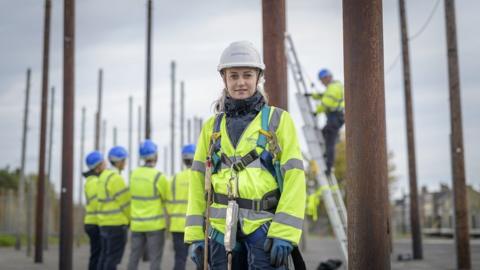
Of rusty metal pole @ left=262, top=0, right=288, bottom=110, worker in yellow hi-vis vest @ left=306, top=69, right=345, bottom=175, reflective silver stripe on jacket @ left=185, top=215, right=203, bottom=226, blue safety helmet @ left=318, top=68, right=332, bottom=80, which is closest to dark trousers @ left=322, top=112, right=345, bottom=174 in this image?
worker in yellow hi-vis vest @ left=306, top=69, right=345, bottom=175

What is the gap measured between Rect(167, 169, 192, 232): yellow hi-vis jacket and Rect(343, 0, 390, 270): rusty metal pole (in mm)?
5372

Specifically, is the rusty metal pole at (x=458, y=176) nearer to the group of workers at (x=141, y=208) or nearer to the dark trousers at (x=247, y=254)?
the group of workers at (x=141, y=208)

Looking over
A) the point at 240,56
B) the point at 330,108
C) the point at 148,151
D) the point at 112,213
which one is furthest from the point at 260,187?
the point at 330,108

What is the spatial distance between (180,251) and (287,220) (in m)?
6.78

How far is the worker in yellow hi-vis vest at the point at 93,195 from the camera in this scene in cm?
1238

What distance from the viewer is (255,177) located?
15.4ft

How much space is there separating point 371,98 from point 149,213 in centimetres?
561

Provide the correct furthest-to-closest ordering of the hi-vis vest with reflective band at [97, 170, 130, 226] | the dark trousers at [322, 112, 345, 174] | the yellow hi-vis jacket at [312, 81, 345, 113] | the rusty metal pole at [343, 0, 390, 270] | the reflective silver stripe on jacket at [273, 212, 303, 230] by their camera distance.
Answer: the dark trousers at [322, 112, 345, 174] → the yellow hi-vis jacket at [312, 81, 345, 113] → the hi-vis vest with reflective band at [97, 170, 130, 226] → the rusty metal pole at [343, 0, 390, 270] → the reflective silver stripe on jacket at [273, 212, 303, 230]

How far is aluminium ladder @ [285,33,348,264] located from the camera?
12856 millimetres

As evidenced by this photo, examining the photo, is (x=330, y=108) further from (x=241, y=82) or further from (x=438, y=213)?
(x=438, y=213)

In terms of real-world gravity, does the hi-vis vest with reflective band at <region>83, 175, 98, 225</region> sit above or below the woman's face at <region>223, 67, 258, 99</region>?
below

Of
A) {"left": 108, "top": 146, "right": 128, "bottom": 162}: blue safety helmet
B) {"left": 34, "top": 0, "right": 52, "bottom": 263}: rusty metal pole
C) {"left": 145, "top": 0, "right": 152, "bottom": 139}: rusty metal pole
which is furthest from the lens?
{"left": 145, "top": 0, "right": 152, "bottom": 139}: rusty metal pole

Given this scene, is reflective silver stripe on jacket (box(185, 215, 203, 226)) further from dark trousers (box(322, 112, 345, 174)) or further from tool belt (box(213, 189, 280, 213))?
dark trousers (box(322, 112, 345, 174))

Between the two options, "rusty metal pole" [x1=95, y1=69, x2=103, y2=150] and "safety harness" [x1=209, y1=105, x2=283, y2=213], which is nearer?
"safety harness" [x1=209, y1=105, x2=283, y2=213]
